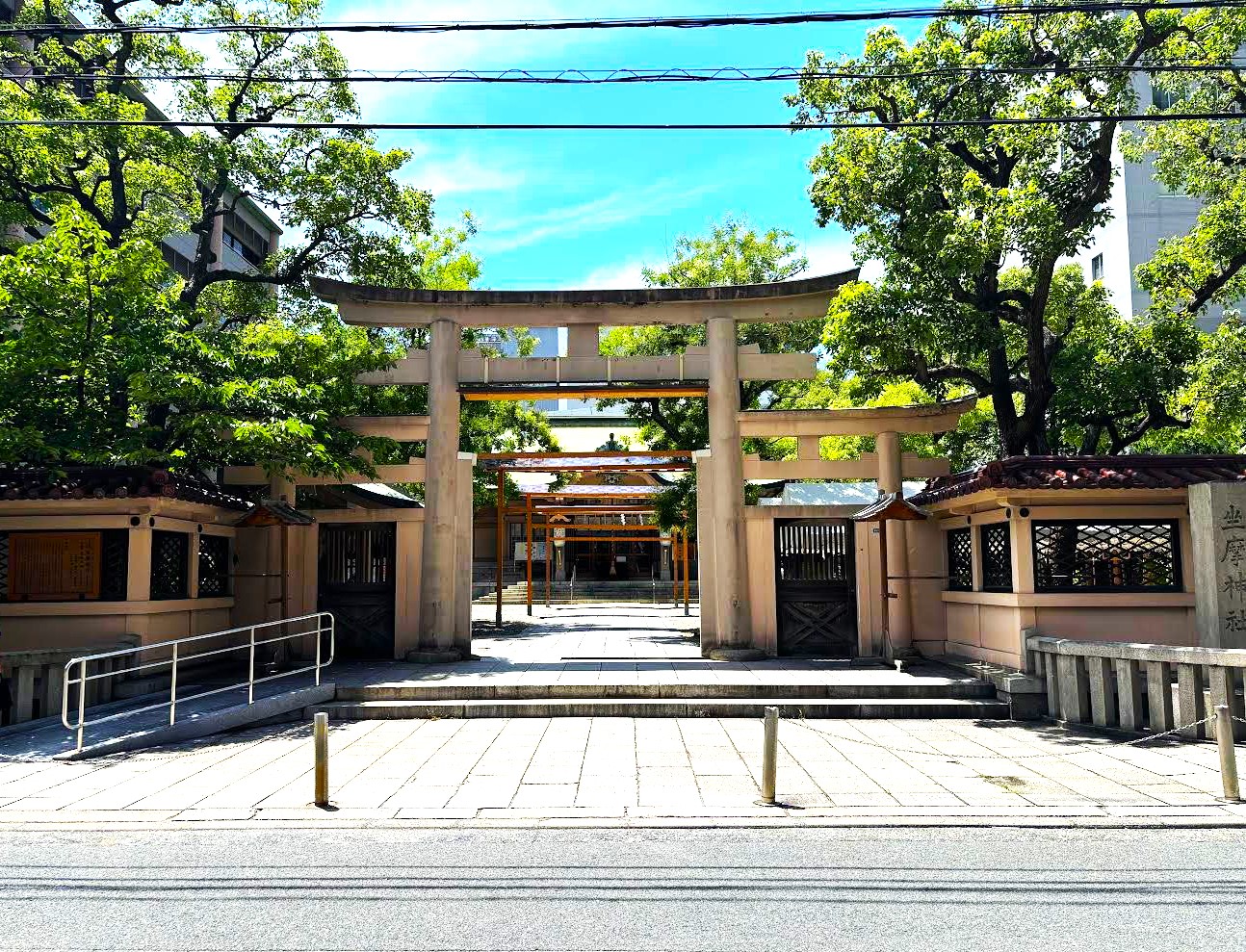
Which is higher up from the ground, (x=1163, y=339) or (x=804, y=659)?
(x=1163, y=339)

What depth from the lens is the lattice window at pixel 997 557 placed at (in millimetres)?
13531

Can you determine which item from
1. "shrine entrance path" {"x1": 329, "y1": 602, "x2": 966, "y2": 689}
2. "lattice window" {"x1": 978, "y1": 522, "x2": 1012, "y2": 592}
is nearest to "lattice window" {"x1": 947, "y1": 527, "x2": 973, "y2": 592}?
"lattice window" {"x1": 978, "y1": 522, "x2": 1012, "y2": 592}

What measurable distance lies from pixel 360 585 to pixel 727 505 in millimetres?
6404

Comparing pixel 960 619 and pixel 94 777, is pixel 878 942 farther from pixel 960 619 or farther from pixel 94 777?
pixel 960 619

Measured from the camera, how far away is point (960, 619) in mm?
15289

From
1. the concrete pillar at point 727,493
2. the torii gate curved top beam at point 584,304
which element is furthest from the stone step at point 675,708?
the torii gate curved top beam at point 584,304

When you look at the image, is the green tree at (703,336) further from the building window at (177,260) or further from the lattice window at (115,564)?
the building window at (177,260)

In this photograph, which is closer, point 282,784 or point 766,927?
point 766,927

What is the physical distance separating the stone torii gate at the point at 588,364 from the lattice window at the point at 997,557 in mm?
3817

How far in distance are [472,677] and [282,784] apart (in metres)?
5.20

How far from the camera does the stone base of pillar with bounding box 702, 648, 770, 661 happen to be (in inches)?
626

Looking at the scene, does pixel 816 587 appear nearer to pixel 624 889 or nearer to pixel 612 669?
pixel 612 669

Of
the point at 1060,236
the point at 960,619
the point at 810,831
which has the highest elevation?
the point at 1060,236

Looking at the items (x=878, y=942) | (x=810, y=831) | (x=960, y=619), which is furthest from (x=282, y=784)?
(x=960, y=619)
